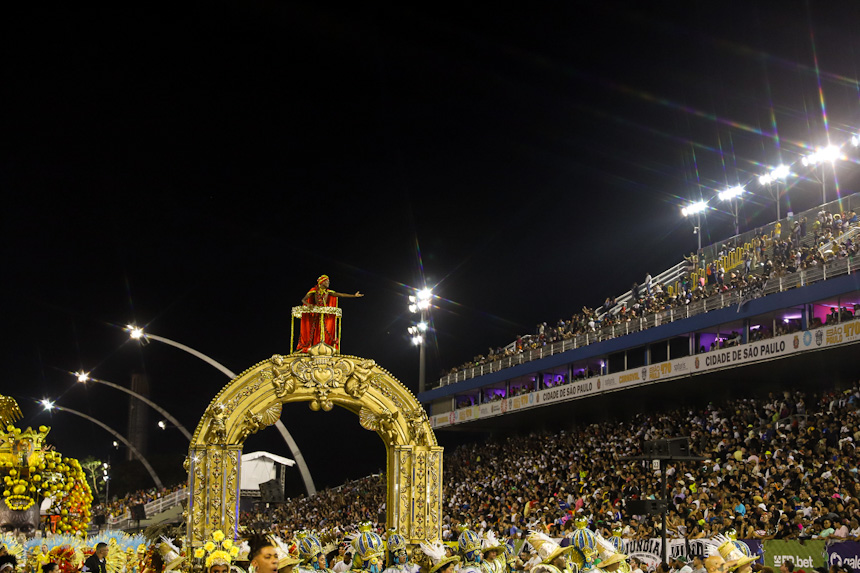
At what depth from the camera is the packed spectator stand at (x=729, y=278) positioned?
26.4 m

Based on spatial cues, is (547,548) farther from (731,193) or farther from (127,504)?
(127,504)

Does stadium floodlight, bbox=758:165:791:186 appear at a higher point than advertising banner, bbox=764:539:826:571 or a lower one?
higher

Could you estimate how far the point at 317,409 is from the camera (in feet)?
60.2

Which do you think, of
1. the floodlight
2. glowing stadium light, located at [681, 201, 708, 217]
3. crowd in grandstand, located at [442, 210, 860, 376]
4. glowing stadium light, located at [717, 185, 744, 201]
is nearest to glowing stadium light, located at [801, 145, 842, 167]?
the floodlight

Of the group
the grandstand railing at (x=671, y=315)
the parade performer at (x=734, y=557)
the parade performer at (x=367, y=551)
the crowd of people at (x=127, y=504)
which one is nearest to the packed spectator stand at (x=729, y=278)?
the grandstand railing at (x=671, y=315)

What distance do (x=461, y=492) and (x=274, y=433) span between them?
28212 millimetres

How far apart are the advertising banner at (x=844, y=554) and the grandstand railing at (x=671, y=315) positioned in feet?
35.1

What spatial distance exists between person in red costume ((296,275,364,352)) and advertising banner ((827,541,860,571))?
934cm

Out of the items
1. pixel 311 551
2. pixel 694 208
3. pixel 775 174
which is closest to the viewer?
pixel 311 551

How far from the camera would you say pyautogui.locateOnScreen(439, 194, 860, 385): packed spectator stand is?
26375mm

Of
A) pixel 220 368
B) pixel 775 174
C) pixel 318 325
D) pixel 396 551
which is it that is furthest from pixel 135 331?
pixel 775 174

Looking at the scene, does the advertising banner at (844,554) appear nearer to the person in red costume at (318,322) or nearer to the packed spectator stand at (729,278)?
the person in red costume at (318,322)

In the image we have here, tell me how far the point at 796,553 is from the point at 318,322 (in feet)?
31.0

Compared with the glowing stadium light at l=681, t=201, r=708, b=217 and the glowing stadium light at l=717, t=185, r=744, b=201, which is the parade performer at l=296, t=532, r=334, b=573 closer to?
the glowing stadium light at l=717, t=185, r=744, b=201
